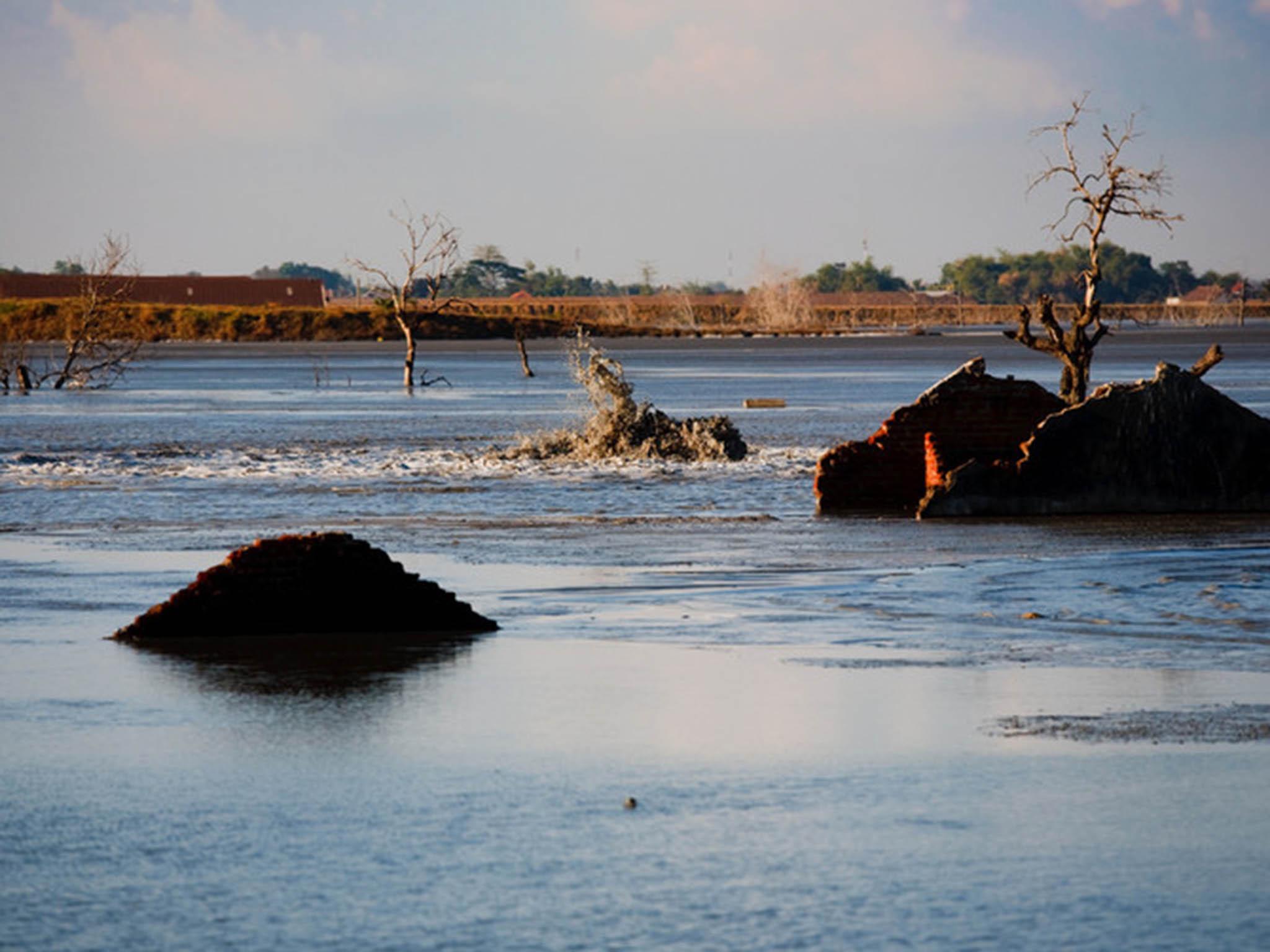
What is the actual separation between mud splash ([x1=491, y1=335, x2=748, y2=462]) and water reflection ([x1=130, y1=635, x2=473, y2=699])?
19146mm

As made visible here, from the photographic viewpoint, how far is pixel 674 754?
845 centimetres

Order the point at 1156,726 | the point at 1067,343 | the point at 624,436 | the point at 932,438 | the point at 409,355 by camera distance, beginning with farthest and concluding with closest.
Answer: the point at 409,355
the point at 624,436
the point at 1067,343
the point at 932,438
the point at 1156,726

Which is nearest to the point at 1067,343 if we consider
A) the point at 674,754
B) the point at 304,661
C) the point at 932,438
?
the point at 932,438

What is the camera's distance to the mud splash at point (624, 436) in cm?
3081

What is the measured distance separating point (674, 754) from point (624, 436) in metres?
22.9

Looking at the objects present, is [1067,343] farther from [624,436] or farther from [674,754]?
[674,754]

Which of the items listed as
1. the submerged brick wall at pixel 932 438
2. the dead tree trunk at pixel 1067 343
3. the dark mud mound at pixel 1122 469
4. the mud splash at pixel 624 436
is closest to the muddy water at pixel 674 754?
the dark mud mound at pixel 1122 469

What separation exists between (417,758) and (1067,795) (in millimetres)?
2562

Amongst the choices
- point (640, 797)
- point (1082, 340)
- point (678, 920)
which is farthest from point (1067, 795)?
point (1082, 340)

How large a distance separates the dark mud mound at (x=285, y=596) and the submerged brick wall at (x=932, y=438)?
10136 mm

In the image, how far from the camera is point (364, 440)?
1492 inches

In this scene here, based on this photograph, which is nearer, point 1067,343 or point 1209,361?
point 1209,361

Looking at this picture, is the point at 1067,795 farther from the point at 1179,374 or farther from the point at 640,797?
the point at 1179,374

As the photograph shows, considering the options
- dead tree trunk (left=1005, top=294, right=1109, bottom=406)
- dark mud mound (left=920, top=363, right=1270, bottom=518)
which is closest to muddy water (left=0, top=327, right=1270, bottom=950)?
dark mud mound (left=920, top=363, right=1270, bottom=518)
